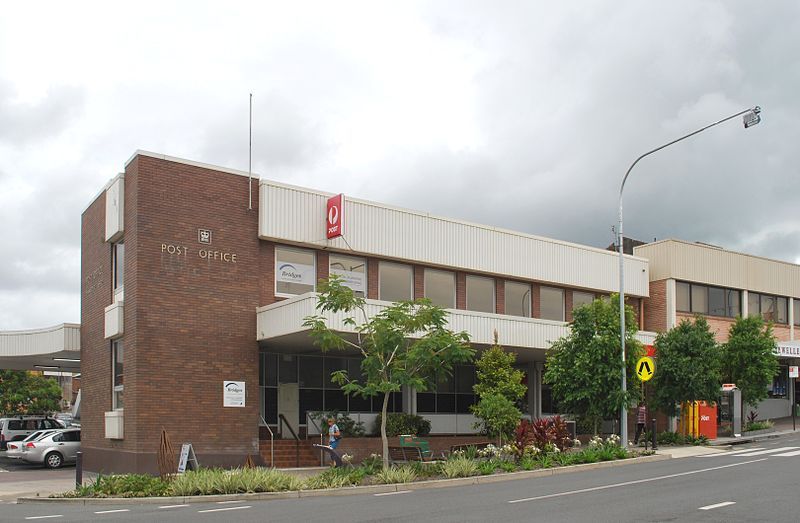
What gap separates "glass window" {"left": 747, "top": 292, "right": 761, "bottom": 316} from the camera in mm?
44469

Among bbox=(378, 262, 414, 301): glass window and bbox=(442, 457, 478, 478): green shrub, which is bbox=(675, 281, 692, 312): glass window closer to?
bbox=(378, 262, 414, 301): glass window

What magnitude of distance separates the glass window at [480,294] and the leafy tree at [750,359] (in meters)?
11.0

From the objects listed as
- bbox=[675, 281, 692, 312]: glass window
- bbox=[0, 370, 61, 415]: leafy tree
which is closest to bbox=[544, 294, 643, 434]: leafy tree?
bbox=[675, 281, 692, 312]: glass window

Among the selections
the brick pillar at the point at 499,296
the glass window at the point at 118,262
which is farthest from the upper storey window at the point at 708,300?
the glass window at the point at 118,262

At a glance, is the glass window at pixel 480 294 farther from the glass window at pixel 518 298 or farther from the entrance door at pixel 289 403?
the entrance door at pixel 289 403

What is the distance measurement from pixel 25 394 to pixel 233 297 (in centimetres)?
4367

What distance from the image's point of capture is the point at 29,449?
31.0 meters

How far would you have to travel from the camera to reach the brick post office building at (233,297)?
86.3 ft

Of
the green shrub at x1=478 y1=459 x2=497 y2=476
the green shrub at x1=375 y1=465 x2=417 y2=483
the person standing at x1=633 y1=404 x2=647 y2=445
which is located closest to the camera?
the green shrub at x1=375 y1=465 x2=417 y2=483

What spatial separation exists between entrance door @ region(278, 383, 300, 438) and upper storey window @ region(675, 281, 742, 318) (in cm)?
1900

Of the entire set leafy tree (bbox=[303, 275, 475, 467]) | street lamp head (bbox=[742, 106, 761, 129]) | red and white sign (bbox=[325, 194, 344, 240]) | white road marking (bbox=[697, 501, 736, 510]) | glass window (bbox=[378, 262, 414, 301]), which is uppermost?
street lamp head (bbox=[742, 106, 761, 129])

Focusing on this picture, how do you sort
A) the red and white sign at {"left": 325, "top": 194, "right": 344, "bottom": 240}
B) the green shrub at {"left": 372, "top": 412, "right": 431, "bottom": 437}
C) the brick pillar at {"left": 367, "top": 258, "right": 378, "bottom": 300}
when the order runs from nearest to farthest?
the red and white sign at {"left": 325, "top": 194, "right": 344, "bottom": 240}
the green shrub at {"left": 372, "top": 412, "right": 431, "bottom": 437}
the brick pillar at {"left": 367, "top": 258, "right": 378, "bottom": 300}

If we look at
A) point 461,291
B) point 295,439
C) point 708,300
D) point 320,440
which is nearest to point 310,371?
point 295,439

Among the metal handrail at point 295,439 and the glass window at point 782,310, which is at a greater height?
the glass window at point 782,310
